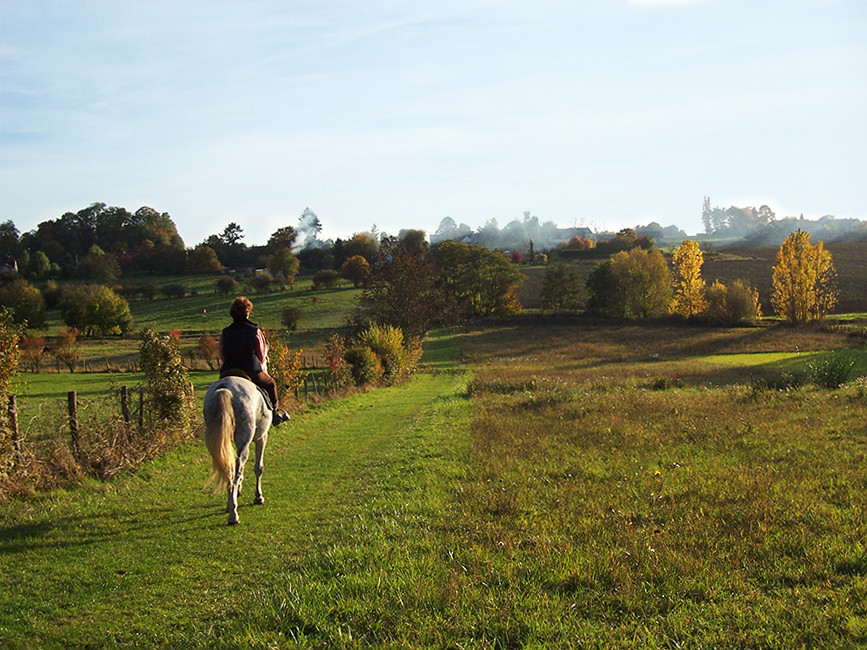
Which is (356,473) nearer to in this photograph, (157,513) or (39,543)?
(157,513)

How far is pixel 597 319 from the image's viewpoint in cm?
7269

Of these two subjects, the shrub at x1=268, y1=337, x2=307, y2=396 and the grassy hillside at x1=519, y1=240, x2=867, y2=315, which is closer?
the shrub at x1=268, y1=337, x2=307, y2=396

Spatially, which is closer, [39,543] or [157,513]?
[39,543]

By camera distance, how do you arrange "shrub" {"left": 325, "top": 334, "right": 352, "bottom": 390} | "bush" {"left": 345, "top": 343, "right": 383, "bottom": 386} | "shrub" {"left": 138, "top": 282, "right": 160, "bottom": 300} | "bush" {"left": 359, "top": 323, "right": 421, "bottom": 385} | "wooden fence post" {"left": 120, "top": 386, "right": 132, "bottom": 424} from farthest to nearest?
"shrub" {"left": 138, "top": 282, "right": 160, "bottom": 300}, "bush" {"left": 359, "top": 323, "right": 421, "bottom": 385}, "bush" {"left": 345, "top": 343, "right": 383, "bottom": 386}, "shrub" {"left": 325, "top": 334, "right": 352, "bottom": 390}, "wooden fence post" {"left": 120, "top": 386, "right": 132, "bottom": 424}

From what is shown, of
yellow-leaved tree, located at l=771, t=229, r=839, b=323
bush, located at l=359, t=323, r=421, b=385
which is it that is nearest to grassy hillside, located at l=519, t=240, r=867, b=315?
yellow-leaved tree, located at l=771, t=229, r=839, b=323

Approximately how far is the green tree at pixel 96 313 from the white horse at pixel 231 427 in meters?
68.0

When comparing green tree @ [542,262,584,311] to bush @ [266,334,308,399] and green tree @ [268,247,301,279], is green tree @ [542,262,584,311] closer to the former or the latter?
green tree @ [268,247,301,279]

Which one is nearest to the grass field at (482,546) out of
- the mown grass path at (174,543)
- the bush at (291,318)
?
the mown grass path at (174,543)

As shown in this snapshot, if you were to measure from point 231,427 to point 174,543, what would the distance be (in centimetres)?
162

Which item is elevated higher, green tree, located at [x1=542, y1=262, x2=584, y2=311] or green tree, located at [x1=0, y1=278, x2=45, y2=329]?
green tree, located at [x1=0, y1=278, x2=45, y2=329]

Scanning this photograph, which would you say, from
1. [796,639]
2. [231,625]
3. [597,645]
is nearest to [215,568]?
[231,625]

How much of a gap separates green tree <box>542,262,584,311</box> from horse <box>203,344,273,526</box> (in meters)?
77.2

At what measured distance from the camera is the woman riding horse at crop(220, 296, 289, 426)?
30.0 feet

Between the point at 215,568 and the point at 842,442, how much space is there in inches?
407
